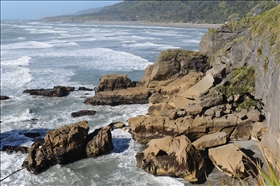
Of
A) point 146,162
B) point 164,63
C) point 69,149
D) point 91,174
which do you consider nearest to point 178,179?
point 146,162

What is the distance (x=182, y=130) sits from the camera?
14.6 metres

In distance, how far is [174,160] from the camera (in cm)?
1207

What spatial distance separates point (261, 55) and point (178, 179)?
778cm

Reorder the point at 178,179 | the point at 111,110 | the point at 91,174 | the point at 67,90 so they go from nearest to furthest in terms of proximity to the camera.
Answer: the point at 178,179, the point at 91,174, the point at 111,110, the point at 67,90

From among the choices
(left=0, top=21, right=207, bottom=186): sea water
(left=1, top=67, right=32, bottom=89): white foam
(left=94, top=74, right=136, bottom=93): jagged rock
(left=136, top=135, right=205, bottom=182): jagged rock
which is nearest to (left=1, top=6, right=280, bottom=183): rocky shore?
(left=136, top=135, right=205, bottom=182): jagged rock

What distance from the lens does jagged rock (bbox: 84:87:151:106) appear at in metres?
22.0

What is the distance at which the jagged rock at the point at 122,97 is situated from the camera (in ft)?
72.1

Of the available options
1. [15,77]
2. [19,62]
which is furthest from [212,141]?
[19,62]

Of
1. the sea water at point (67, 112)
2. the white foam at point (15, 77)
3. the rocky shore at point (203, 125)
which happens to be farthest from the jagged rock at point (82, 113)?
the white foam at point (15, 77)

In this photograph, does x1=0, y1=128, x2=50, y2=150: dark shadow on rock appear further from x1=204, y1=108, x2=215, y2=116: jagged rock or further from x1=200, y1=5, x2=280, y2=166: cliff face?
x1=200, y1=5, x2=280, y2=166: cliff face

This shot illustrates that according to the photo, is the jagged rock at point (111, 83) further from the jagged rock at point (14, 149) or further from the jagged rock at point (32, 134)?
the jagged rock at point (14, 149)

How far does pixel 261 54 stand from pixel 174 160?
24.4 ft

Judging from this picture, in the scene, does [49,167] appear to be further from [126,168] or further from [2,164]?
[126,168]

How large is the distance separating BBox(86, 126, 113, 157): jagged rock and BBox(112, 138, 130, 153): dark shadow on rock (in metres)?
0.35
